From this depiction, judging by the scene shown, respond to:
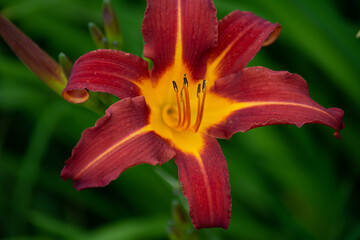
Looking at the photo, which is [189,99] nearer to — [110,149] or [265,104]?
[265,104]

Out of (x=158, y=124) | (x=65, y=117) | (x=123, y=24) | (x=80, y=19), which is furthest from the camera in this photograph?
(x=80, y=19)

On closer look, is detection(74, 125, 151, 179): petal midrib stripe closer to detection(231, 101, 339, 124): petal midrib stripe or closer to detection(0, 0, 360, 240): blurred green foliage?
detection(231, 101, 339, 124): petal midrib stripe

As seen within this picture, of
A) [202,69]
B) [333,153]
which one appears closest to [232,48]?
[202,69]

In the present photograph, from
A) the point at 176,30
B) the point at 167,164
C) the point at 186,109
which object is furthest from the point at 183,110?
the point at 167,164

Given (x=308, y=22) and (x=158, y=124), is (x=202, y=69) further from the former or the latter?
(x=308, y=22)

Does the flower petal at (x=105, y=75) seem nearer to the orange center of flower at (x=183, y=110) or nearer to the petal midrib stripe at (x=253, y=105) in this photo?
the orange center of flower at (x=183, y=110)

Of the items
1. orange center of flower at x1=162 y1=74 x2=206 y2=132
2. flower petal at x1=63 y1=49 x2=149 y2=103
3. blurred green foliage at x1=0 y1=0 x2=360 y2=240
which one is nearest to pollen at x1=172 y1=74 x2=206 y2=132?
orange center of flower at x1=162 y1=74 x2=206 y2=132
